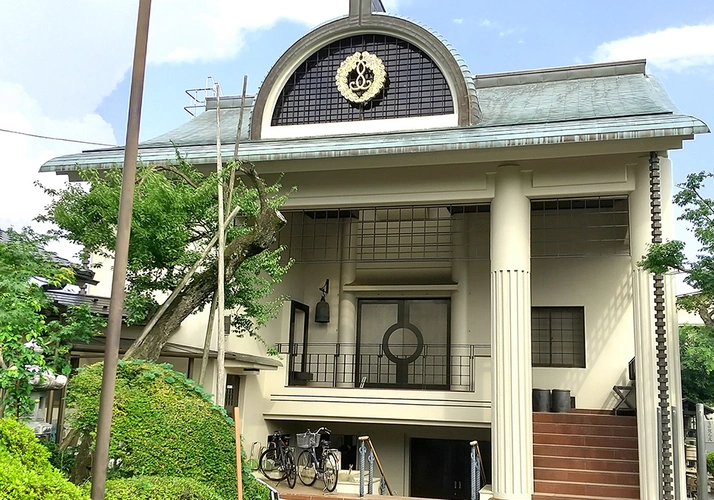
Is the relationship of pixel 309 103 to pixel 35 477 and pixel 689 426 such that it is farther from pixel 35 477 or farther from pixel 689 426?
pixel 689 426

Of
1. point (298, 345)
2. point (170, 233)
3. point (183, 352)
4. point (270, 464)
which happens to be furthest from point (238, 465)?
point (298, 345)

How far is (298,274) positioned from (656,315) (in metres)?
9.28

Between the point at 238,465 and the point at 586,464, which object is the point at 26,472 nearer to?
the point at 238,465

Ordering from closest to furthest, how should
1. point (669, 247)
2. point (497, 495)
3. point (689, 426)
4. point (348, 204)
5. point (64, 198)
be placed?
point (669, 247)
point (64, 198)
point (497, 495)
point (348, 204)
point (689, 426)

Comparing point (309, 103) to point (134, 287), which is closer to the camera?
point (134, 287)

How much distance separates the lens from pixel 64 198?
1134 centimetres

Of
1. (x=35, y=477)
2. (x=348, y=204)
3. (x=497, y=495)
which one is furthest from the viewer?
(x=348, y=204)

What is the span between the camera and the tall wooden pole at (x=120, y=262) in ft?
21.1

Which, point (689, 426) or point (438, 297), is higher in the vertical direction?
point (438, 297)

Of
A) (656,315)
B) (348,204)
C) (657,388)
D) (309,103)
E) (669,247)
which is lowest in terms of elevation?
(657,388)

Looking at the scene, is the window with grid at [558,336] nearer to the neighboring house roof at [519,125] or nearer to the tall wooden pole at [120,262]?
the neighboring house roof at [519,125]

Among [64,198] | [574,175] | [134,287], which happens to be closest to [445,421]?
[574,175]

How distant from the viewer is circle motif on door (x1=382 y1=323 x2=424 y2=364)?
59.5 feet

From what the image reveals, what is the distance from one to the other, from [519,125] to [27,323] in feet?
27.7
